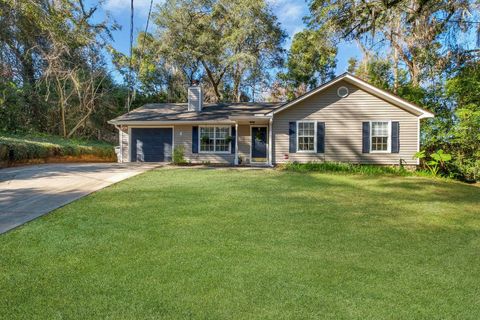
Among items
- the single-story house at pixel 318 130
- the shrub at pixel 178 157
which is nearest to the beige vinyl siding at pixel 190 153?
the single-story house at pixel 318 130

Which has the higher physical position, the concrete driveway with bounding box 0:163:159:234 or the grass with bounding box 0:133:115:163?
the grass with bounding box 0:133:115:163

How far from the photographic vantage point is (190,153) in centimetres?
1667

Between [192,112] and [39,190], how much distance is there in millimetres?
10823

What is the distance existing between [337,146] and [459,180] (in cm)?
487

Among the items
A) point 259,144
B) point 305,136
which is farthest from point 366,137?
point 259,144

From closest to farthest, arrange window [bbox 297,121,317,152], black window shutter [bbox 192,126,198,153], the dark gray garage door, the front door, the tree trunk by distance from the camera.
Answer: window [bbox 297,121,317,152] < the front door < black window shutter [bbox 192,126,198,153] < the dark gray garage door < the tree trunk

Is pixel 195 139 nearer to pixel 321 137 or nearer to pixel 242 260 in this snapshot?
pixel 321 137

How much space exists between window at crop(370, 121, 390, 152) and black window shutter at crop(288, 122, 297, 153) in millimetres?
3355

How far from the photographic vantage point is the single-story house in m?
13.8

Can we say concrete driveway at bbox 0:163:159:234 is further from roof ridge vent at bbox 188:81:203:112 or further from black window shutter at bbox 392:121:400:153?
black window shutter at bbox 392:121:400:153

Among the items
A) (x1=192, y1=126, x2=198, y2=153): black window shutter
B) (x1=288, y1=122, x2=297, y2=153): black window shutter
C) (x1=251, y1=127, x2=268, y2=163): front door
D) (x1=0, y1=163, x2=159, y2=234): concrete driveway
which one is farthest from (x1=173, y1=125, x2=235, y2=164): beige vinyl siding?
(x1=0, y1=163, x2=159, y2=234): concrete driveway

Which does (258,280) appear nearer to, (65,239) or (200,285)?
(200,285)

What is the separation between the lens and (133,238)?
185 inches

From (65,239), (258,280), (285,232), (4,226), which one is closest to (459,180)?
(285,232)
